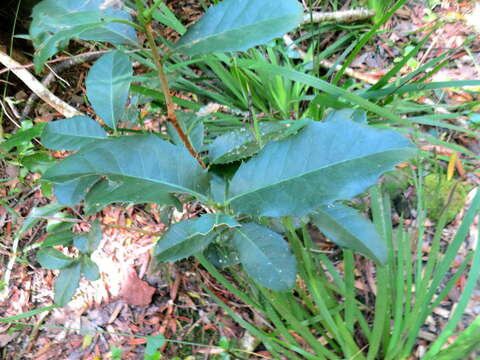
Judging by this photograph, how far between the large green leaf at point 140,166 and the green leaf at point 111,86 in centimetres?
17

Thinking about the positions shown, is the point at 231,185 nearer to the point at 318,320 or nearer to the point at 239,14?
the point at 239,14

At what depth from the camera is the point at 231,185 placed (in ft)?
2.06

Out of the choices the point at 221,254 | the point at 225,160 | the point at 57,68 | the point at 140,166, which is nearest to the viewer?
the point at 140,166

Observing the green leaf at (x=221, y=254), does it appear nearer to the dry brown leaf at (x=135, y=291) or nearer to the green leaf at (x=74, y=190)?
the green leaf at (x=74, y=190)

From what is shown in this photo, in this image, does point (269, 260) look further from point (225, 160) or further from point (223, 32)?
point (223, 32)

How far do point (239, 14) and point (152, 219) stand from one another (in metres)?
0.95

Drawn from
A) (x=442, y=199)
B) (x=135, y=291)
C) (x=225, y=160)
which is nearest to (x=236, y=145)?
(x=225, y=160)

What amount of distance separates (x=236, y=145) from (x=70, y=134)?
324 millimetres

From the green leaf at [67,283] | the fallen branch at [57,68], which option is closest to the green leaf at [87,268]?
the green leaf at [67,283]

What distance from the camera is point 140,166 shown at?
59cm

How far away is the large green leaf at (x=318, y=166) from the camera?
0.52m

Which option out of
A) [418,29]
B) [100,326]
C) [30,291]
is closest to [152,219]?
[100,326]

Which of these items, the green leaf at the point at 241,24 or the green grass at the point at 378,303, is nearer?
the green leaf at the point at 241,24

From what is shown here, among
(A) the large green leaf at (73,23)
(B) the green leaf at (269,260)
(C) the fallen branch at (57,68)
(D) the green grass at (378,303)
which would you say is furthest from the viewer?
(C) the fallen branch at (57,68)
